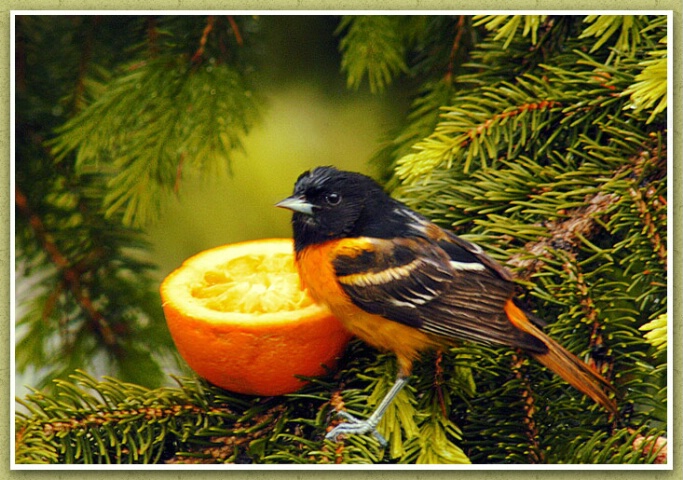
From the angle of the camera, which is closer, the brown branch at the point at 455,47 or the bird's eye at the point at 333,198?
the bird's eye at the point at 333,198

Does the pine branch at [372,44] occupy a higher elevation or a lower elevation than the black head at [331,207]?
higher

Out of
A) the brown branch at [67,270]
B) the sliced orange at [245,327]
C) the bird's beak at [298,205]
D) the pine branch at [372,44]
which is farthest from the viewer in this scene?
the brown branch at [67,270]

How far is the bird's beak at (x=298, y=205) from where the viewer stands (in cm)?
222

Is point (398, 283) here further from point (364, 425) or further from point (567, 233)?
point (567, 233)

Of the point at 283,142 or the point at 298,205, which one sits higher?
the point at 283,142

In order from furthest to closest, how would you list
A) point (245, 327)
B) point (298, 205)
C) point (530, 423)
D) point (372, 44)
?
point (372, 44), point (298, 205), point (530, 423), point (245, 327)

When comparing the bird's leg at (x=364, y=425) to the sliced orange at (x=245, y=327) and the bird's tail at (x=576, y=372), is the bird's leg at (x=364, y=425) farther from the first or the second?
the bird's tail at (x=576, y=372)

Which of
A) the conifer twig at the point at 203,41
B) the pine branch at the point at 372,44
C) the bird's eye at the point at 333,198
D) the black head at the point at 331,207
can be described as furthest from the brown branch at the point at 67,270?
the pine branch at the point at 372,44

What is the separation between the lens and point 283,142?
3.03m

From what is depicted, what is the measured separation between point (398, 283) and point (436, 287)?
0.34ft

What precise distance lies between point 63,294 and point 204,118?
79 centimetres

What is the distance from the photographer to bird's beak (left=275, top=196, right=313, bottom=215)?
2.22 metres

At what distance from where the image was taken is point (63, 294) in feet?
8.98

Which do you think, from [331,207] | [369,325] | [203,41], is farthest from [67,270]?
[369,325]
